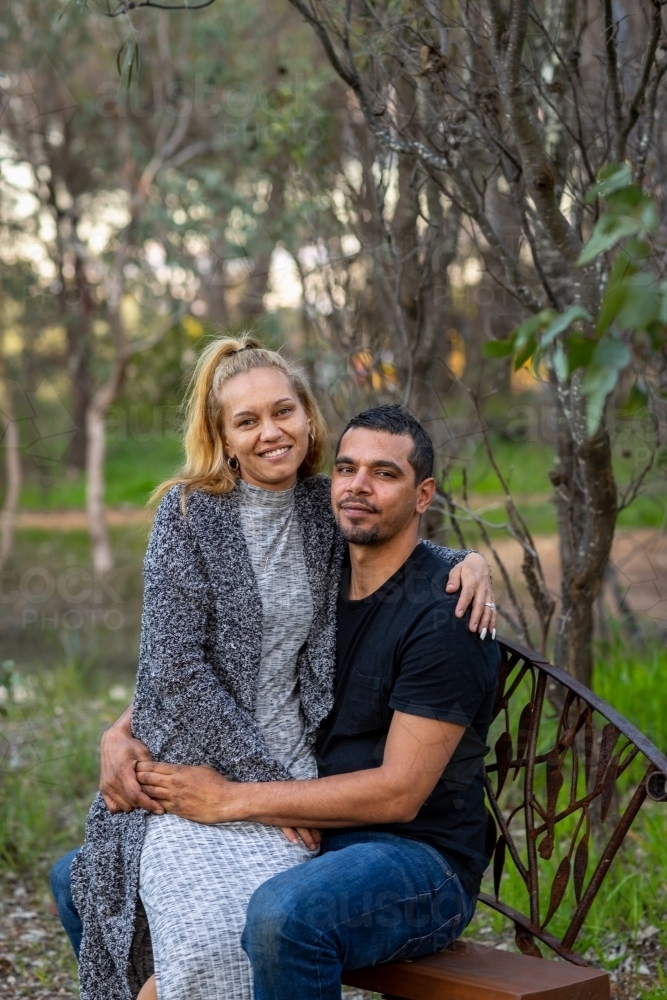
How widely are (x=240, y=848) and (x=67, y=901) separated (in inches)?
22.5

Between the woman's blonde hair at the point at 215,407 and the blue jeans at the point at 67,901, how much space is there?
86 centimetres

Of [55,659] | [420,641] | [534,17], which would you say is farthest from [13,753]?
[534,17]

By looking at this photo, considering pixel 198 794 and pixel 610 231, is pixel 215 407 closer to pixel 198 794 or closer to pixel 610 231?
pixel 198 794

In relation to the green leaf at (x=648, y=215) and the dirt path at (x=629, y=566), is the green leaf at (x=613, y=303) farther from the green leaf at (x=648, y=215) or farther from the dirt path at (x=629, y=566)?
the dirt path at (x=629, y=566)

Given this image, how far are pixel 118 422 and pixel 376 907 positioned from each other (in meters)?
13.2

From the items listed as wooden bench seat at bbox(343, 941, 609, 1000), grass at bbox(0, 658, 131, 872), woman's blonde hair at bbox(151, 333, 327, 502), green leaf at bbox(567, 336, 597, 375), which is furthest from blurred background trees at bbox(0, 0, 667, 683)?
grass at bbox(0, 658, 131, 872)

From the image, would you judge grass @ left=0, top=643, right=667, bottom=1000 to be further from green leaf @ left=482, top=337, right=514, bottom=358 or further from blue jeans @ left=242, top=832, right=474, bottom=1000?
green leaf @ left=482, top=337, right=514, bottom=358

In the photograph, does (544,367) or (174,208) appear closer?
(544,367)

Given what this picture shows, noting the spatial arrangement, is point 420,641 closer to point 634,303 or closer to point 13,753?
point 634,303

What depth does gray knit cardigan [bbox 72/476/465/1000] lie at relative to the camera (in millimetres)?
2275

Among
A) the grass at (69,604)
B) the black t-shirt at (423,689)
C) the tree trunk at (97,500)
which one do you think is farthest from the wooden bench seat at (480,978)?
the tree trunk at (97,500)

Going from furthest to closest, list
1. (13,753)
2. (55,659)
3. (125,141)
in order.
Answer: (125,141)
(55,659)
(13,753)

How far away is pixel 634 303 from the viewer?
3.09 ft

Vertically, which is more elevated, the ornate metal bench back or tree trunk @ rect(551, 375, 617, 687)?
tree trunk @ rect(551, 375, 617, 687)
